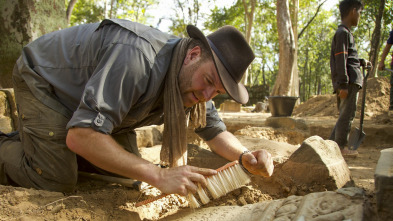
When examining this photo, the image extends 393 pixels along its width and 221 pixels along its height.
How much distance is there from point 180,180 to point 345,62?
10.9 ft

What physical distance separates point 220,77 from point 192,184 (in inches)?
25.2

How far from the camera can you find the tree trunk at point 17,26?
12.5 ft

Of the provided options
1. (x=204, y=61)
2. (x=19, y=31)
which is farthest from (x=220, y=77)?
(x=19, y=31)

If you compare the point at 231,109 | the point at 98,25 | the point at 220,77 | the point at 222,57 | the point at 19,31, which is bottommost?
the point at 231,109

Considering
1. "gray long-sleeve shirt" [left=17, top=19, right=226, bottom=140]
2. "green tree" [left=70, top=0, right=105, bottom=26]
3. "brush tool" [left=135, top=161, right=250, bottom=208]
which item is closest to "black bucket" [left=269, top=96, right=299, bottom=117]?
"gray long-sleeve shirt" [left=17, top=19, right=226, bottom=140]

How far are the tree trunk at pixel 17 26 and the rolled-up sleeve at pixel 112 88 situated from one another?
8.65ft

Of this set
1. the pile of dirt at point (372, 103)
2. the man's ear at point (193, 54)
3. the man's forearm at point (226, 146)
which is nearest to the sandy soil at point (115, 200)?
the man's forearm at point (226, 146)

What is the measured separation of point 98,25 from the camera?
2199mm

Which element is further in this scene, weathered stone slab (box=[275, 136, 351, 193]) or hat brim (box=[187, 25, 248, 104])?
weathered stone slab (box=[275, 136, 351, 193])

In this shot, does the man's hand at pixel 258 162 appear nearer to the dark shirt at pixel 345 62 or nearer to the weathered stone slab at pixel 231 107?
the dark shirt at pixel 345 62

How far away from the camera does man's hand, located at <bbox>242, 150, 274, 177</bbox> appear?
6.75ft

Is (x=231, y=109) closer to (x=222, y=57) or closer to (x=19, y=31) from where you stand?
(x=19, y=31)

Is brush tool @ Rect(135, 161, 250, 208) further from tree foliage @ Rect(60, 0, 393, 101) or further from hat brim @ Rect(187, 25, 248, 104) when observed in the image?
tree foliage @ Rect(60, 0, 393, 101)

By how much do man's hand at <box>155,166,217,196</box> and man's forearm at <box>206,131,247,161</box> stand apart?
0.81 metres
